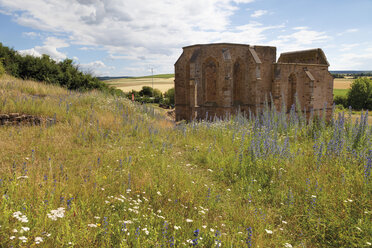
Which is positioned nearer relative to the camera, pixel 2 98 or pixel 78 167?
pixel 78 167

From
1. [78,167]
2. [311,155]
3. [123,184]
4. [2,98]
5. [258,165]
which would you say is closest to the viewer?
[123,184]

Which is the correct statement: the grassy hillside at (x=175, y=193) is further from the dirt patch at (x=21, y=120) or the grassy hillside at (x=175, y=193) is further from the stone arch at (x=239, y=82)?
the stone arch at (x=239, y=82)

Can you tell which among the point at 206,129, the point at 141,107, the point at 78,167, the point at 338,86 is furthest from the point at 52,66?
the point at 338,86

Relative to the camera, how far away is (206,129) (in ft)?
28.5

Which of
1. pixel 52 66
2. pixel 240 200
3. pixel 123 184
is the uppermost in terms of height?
pixel 52 66

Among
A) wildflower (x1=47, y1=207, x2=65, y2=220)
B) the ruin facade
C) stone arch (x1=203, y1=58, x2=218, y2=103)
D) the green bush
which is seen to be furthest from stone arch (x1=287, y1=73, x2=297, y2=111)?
the green bush

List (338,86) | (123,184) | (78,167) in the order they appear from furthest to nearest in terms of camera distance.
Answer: (338,86)
(78,167)
(123,184)

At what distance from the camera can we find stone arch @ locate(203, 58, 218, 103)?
20953 millimetres

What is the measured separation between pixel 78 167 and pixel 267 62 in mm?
22203

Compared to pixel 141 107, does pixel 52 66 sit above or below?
above

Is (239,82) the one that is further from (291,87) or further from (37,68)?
(37,68)

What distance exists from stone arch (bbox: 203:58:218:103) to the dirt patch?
1603cm

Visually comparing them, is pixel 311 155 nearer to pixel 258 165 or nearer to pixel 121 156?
pixel 258 165

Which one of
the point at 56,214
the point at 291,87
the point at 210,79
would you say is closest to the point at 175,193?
the point at 56,214
